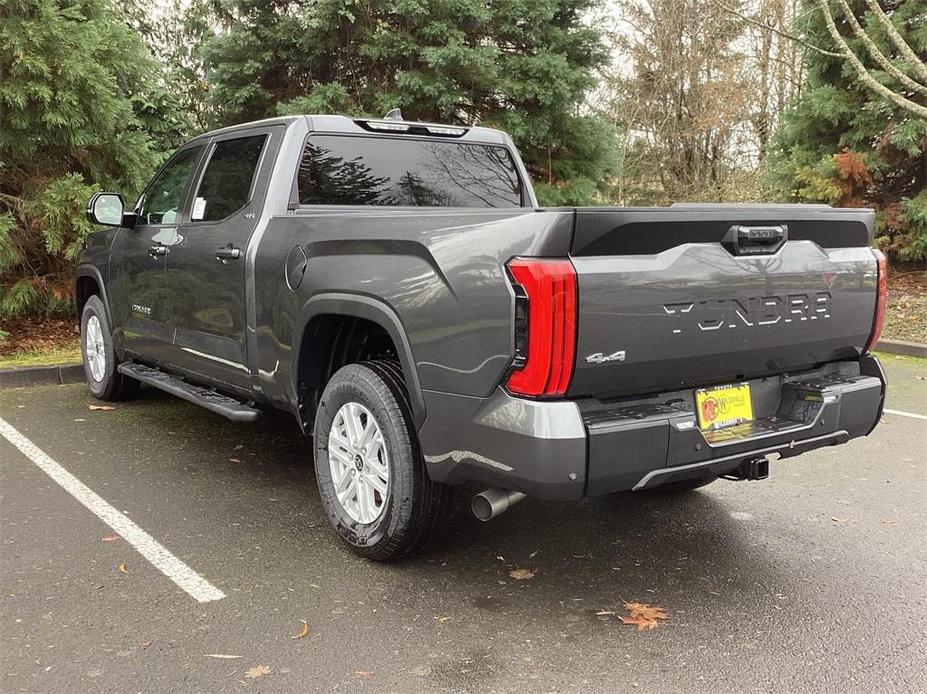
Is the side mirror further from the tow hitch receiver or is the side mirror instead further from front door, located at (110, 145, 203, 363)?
the tow hitch receiver

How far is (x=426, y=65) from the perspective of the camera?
10922 mm

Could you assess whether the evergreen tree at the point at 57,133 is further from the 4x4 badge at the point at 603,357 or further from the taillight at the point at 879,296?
the taillight at the point at 879,296

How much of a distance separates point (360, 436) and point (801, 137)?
11503mm

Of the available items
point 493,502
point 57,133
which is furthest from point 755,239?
point 57,133

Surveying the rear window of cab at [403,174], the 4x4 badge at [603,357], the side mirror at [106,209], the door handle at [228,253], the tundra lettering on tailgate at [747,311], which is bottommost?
the 4x4 badge at [603,357]

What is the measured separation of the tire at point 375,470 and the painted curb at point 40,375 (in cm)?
454

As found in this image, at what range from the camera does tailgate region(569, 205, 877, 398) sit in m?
2.82

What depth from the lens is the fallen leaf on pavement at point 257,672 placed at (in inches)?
106

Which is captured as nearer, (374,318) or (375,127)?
A: (374,318)

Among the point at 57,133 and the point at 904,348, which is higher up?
the point at 57,133

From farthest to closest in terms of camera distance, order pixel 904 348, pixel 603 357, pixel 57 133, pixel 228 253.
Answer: pixel 904 348, pixel 57 133, pixel 228 253, pixel 603 357

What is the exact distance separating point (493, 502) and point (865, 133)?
11207mm

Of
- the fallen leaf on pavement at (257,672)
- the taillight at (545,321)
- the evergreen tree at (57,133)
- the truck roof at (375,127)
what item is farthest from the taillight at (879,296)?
the evergreen tree at (57,133)

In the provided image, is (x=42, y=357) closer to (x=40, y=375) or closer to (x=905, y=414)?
(x=40, y=375)
